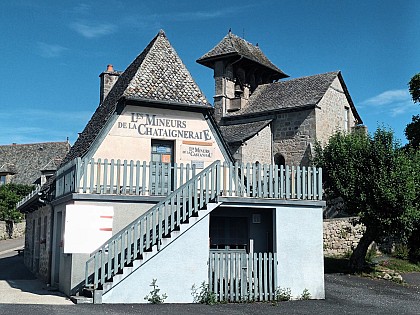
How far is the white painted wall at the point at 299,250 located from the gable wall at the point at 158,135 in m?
4.13

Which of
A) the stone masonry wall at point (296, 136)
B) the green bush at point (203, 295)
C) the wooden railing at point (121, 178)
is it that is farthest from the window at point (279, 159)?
the green bush at point (203, 295)

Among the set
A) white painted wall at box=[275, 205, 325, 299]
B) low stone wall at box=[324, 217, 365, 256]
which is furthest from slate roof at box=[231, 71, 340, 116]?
white painted wall at box=[275, 205, 325, 299]

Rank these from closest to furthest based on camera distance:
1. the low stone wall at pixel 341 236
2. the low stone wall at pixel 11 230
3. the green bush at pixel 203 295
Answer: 1. the green bush at pixel 203 295
2. the low stone wall at pixel 341 236
3. the low stone wall at pixel 11 230

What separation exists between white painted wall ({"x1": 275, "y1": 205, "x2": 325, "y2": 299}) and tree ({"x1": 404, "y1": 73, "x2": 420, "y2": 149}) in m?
21.3

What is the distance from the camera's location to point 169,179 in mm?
14000

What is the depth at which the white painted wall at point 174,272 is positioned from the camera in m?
12.2

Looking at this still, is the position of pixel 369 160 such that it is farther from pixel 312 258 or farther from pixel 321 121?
pixel 321 121

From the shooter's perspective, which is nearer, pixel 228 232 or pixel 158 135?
pixel 228 232

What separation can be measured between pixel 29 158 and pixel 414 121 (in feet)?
124

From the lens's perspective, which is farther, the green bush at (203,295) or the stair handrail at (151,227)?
the green bush at (203,295)

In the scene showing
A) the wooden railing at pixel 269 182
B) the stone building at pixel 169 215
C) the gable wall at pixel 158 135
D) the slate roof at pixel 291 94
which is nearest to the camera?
the stone building at pixel 169 215

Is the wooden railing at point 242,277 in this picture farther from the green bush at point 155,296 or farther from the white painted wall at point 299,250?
the green bush at point 155,296

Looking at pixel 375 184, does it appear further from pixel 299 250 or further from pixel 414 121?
pixel 414 121

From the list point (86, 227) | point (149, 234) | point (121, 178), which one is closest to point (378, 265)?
point (121, 178)
